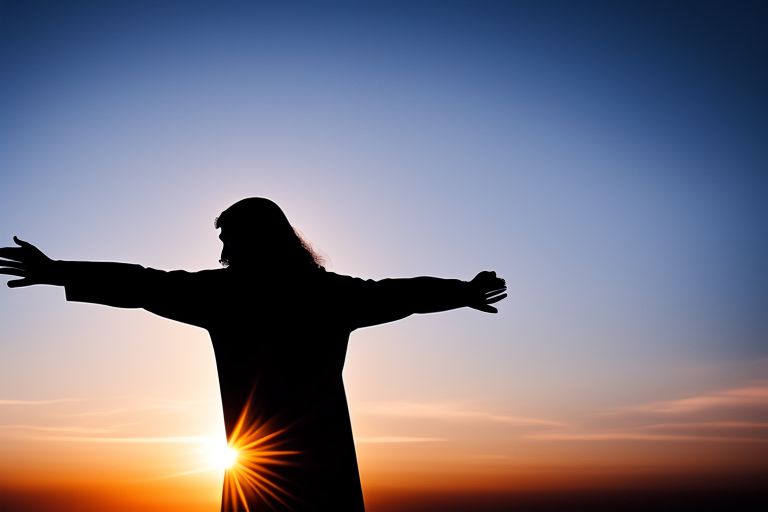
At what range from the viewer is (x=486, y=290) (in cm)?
504

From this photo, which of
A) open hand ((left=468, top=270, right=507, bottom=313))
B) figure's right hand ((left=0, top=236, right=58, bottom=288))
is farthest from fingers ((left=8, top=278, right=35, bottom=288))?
open hand ((left=468, top=270, right=507, bottom=313))

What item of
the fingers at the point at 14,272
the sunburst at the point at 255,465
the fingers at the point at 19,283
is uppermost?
the fingers at the point at 14,272

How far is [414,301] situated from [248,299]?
1.04m

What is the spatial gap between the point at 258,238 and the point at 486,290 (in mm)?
1698

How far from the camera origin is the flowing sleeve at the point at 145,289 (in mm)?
4180

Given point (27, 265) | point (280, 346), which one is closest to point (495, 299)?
point (280, 346)

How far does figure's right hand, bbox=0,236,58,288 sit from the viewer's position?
4.23m

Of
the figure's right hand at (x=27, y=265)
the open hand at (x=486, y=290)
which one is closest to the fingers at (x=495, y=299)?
the open hand at (x=486, y=290)

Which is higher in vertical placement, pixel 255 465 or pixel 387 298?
pixel 387 298

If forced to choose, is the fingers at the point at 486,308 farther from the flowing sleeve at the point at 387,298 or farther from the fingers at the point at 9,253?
the fingers at the point at 9,253

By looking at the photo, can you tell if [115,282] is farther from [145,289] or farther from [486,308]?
[486,308]

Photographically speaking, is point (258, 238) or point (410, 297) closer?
point (258, 238)

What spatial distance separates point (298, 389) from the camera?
408 centimetres

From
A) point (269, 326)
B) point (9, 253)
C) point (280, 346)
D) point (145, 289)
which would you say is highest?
point (9, 253)
